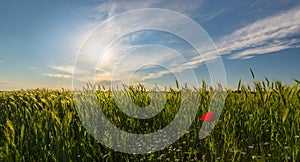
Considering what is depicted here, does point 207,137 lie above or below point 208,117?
below

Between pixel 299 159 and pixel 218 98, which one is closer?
pixel 299 159

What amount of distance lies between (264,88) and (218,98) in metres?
0.89

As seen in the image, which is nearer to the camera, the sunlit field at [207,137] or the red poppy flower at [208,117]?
the sunlit field at [207,137]

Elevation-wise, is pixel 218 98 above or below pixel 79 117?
above

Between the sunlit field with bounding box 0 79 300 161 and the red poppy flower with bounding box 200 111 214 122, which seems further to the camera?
the red poppy flower with bounding box 200 111 214 122

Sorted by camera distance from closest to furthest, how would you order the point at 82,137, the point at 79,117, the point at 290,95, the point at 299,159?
the point at 299,159
the point at 290,95
the point at 82,137
the point at 79,117

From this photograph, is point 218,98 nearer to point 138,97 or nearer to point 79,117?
point 138,97

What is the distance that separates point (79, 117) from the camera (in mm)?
5168

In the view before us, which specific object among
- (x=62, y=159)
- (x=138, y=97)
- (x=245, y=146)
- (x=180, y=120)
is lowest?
(x=62, y=159)

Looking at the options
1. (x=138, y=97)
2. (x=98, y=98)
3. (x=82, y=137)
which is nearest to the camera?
(x=82, y=137)

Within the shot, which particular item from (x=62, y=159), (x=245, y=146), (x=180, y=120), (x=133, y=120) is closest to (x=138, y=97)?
(x=133, y=120)

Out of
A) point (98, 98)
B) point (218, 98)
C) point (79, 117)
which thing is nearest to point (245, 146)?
point (218, 98)

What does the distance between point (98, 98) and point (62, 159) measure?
7.13 feet

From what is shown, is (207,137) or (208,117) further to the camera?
(208,117)
